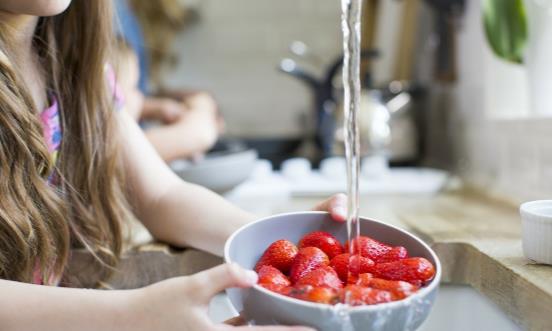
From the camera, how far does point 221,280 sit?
0.44 metres

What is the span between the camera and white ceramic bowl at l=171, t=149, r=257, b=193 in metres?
1.03

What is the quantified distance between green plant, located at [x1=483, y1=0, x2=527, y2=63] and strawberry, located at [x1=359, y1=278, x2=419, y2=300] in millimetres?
701

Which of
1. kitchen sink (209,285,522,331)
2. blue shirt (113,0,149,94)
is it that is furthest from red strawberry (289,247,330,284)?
blue shirt (113,0,149,94)

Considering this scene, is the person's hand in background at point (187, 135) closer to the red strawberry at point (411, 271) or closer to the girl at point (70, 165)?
the girl at point (70, 165)

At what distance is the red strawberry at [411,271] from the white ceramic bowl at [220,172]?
581 mm

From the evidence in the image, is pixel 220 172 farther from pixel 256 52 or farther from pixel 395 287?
pixel 256 52

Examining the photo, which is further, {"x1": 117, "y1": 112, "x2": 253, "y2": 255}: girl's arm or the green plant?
the green plant

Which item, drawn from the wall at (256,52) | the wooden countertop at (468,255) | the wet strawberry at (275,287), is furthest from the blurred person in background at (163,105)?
the wet strawberry at (275,287)

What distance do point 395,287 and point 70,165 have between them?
0.51 m

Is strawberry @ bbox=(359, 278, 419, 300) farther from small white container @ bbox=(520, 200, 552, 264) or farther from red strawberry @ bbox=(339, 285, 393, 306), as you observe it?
small white container @ bbox=(520, 200, 552, 264)

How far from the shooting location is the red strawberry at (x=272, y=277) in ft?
1.56

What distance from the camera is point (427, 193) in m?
1.18

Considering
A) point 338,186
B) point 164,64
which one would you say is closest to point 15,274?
point 338,186

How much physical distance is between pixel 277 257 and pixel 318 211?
103 mm
